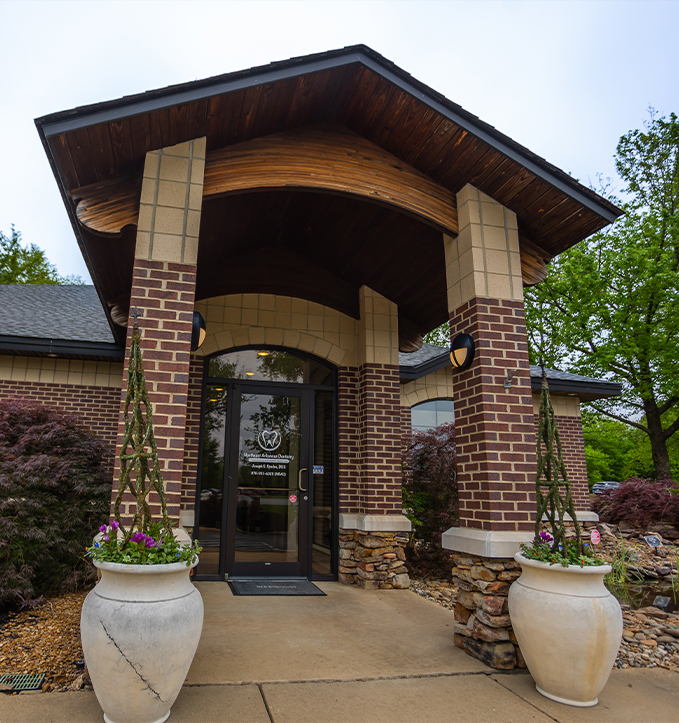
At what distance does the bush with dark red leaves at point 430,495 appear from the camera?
24.6 ft

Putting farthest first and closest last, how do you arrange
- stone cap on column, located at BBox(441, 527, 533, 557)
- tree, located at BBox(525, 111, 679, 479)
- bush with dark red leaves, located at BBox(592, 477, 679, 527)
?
1. tree, located at BBox(525, 111, 679, 479)
2. bush with dark red leaves, located at BBox(592, 477, 679, 527)
3. stone cap on column, located at BBox(441, 527, 533, 557)

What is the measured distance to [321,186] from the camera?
14.9ft

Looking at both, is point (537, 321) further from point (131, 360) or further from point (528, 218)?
point (131, 360)

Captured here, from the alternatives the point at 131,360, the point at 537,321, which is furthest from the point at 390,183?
the point at 537,321

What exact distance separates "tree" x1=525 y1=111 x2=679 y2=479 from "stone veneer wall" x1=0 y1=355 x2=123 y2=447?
12.5 m

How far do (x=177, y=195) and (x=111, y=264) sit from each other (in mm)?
1761

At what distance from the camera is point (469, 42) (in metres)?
78.1

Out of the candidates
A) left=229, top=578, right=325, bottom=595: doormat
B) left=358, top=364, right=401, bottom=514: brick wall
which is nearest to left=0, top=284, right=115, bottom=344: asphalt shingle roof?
left=358, top=364, right=401, bottom=514: brick wall

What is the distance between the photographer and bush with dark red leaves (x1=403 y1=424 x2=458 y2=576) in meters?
7.50

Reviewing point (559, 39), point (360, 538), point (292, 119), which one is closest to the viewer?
point (292, 119)

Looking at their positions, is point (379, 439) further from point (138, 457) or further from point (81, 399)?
point (81, 399)

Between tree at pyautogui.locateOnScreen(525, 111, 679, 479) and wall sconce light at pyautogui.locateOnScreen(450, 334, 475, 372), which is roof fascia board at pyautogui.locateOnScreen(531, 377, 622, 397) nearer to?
tree at pyautogui.locateOnScreen(525, 111, 679, 479)

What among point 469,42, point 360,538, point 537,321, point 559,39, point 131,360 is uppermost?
point 469,42

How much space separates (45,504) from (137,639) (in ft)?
11.5
